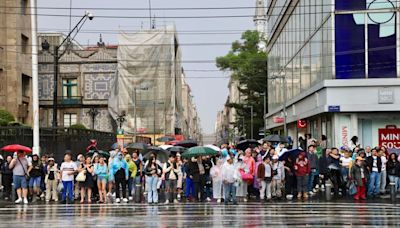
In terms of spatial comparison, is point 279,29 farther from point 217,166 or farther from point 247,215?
point 247,215

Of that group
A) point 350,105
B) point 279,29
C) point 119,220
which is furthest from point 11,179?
point 279,29

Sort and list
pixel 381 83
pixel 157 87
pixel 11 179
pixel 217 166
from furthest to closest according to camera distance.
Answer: pixel 157 87 < pixel 381 83 < pixel 11 179 < pixel 217 166

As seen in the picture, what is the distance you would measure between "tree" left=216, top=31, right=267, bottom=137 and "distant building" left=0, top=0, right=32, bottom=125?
97.5 feet

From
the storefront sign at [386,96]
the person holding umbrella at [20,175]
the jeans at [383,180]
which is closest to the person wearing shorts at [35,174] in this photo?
the person holding umbrella at [20,175]

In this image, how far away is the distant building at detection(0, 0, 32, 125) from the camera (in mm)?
60500

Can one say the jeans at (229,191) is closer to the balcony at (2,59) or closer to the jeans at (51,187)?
the jeans at (51,187)

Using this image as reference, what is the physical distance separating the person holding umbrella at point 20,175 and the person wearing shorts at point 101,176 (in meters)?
2.64

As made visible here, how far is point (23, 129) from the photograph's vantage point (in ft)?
111

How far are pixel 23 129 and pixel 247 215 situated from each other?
19.4 m

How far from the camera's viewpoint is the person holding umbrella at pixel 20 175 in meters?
23.1

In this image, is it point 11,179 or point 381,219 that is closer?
point 381,219

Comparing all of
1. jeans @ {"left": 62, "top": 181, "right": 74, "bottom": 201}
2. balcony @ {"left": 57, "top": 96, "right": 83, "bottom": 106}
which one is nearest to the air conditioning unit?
balcony @ {"left": 57, "top": 96, "right": 83, "bottom": 106}

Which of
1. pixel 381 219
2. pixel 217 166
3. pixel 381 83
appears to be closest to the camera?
pixel 381 219

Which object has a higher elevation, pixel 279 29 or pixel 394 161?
pixel 279 29
